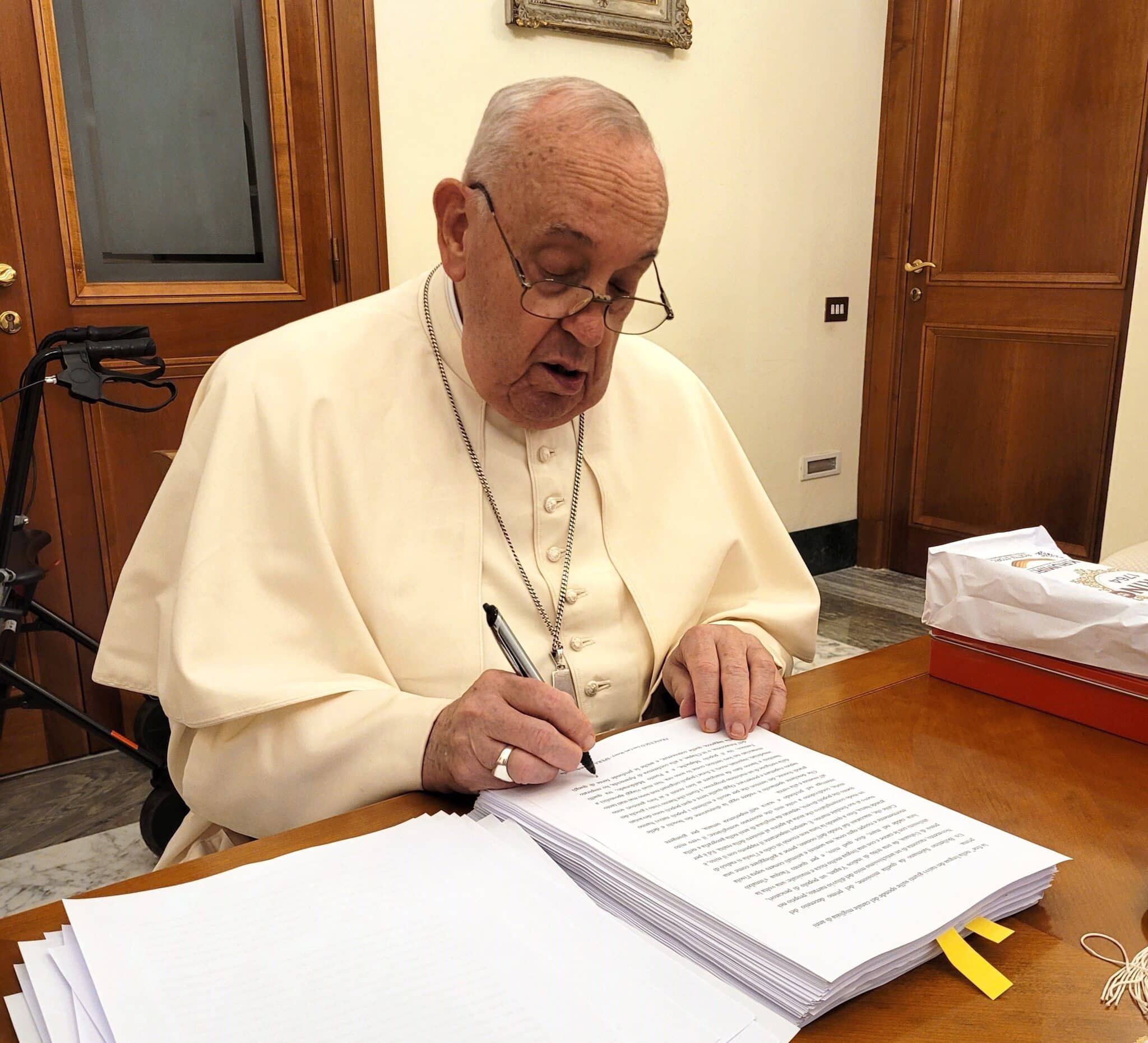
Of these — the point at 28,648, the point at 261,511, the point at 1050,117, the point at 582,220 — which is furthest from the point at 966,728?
the point at 1050,117

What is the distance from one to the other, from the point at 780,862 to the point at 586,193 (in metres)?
0.74

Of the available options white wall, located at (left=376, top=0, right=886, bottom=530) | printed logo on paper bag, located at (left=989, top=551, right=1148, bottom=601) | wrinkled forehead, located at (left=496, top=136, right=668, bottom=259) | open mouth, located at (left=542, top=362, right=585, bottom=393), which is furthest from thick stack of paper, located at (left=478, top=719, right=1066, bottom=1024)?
white wall, located at (left=376, top=0, right=886, bottom=530)

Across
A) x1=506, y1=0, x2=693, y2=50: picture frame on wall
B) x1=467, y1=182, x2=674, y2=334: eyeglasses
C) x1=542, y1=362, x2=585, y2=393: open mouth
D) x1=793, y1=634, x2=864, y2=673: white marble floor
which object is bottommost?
x1=793, y1=634, x2=864, y2=673: white marble floor

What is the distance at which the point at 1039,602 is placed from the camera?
3.81ft

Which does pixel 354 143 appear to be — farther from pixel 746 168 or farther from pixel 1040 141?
pixel 1040 141

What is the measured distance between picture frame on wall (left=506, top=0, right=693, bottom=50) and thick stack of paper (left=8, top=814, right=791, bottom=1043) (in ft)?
10.4

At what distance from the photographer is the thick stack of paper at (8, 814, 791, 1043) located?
0.65m

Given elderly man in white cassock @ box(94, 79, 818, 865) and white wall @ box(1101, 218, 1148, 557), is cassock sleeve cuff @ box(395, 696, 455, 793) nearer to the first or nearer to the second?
elderly man in white cassock @ box(94, 79, 818, 865)

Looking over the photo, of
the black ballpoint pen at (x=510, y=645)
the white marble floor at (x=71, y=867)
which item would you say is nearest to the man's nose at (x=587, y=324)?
the black ballpoint pen at (x=510, y=645)

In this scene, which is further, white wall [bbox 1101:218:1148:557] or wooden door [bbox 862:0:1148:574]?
wooden door [bbox 862:0:1148:574]

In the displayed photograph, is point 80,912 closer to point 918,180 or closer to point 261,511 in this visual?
point 261,511

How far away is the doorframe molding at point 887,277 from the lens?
4.41 metres

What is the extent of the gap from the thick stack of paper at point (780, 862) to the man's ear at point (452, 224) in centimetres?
66

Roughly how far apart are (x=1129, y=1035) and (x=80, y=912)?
724 mm
